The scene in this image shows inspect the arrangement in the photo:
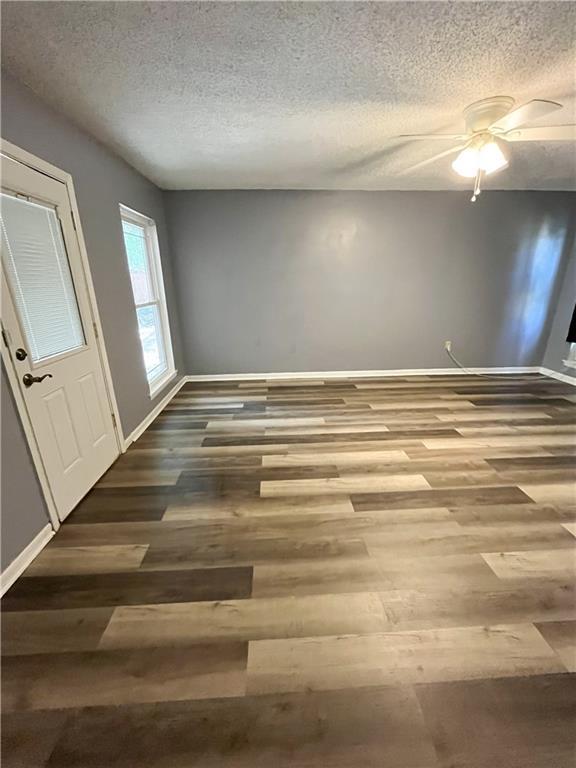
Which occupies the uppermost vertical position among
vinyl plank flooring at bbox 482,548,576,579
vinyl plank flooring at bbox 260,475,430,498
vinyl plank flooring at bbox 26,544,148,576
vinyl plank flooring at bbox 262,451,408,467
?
vinyl plank flooring at bbox 262,451,408,467

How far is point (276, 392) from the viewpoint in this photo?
13.6 ft

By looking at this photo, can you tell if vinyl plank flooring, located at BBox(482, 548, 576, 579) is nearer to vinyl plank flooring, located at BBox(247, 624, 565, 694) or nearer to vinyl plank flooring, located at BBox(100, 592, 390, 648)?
vinyl plank flooring, located at BBox(247, 624, 565, 694)

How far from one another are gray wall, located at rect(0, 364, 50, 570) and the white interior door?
0.30 feet

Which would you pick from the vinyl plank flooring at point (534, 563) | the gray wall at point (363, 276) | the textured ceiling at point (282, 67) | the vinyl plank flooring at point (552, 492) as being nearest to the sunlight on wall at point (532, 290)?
the gray wall at point (363, 276)

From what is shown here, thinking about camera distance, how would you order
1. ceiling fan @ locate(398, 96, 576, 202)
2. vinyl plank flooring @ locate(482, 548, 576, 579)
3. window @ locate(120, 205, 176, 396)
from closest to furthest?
vinyl plank flooring @ locate(482, 548, 576, 579) → ceiling fan @ locate(398, 96, 576, 202) → window @ locate(120, 205, 176, 396)

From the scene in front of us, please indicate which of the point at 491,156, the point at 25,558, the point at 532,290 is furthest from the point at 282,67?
the point at 532,290

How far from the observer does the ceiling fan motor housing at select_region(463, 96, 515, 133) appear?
1.95m

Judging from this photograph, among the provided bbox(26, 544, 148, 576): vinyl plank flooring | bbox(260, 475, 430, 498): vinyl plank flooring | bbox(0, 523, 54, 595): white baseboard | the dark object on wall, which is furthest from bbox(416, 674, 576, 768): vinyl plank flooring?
the dark object on wall

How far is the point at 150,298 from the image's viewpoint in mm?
3809

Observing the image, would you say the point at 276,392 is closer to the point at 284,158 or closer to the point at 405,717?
the point at 284,158

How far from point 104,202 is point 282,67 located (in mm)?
1759

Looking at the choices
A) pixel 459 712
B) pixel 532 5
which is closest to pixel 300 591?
pixel 459 712

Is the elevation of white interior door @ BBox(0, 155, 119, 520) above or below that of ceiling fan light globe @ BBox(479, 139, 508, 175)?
below

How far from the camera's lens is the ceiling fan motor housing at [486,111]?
6.40 feet
